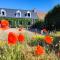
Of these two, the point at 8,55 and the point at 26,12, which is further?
the point at 26,12

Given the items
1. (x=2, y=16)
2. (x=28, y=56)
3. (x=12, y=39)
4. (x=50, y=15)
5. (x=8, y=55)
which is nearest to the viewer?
(x=12, y=39)

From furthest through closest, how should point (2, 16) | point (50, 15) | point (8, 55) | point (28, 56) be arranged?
point (2, 16) → point (50, 15) → point (28, 56) → point (8, 55)

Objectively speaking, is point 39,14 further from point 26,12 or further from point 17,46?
point 17,46

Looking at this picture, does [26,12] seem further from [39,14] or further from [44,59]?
[44,59]

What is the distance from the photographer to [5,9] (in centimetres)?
5884

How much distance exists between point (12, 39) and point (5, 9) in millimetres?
55752

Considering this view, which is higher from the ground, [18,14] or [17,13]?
[17,13]

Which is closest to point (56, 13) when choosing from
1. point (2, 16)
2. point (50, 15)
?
point (50, 15)

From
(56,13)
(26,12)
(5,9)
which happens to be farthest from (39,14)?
(56,13)

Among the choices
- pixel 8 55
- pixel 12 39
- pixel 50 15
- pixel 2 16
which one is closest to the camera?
pixel 12 39

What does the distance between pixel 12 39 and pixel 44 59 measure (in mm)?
848

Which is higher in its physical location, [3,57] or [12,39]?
[12,39]

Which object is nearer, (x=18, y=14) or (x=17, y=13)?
(x=17, y=13)

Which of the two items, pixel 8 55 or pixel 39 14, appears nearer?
pixel 8 55
